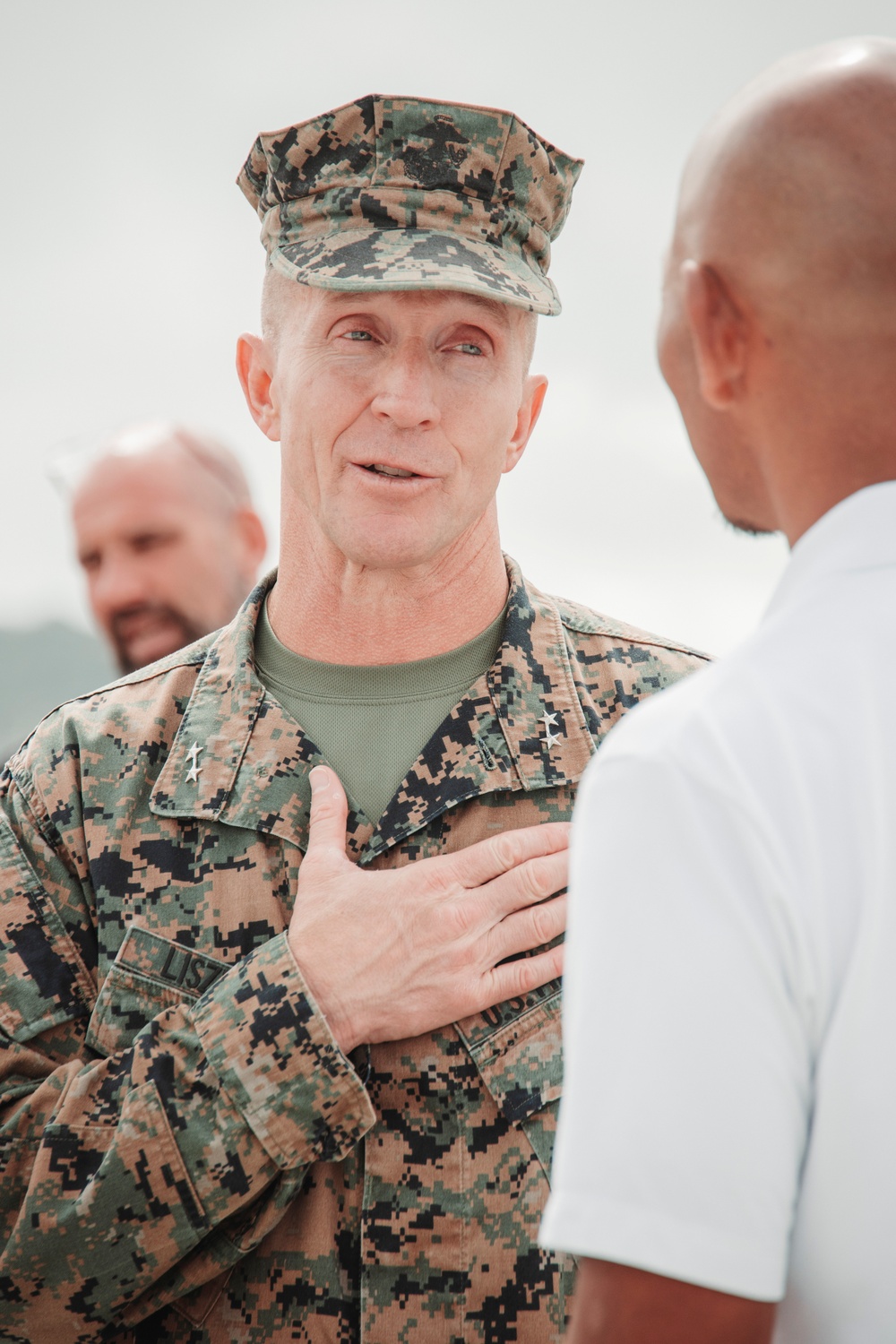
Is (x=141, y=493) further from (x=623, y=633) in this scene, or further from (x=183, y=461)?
(x=623, y=633)

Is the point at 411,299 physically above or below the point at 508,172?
below

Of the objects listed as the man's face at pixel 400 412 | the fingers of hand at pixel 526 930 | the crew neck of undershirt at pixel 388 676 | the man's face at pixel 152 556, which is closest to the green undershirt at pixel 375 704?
the crew neck of undershirt at pixel 388 676

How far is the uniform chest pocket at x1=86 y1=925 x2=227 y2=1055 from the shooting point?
2.09 metres

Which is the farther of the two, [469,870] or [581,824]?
[469,870]

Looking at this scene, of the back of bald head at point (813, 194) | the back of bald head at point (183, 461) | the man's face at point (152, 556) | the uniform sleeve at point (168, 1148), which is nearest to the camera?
the back of bald head at point (813, 194)

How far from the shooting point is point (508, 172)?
232 cm

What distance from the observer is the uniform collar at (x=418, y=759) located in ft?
7.14

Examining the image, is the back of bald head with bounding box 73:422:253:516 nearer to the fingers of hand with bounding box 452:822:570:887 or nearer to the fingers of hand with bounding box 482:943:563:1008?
the fingers of hand with bounding box 452:822:570:887

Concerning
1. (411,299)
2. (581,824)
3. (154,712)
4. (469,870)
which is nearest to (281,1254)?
(469,870)

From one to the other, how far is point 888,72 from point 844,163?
11cm

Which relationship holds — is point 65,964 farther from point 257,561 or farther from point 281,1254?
point 257,561

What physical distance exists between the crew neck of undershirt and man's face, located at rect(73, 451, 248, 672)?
207 centimetres

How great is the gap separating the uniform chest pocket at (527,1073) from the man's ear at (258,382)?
1.27m

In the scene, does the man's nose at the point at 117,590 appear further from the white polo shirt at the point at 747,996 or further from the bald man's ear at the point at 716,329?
the white polo shirt at the point at 747,996
